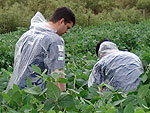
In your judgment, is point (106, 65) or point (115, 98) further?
point (106, 65)

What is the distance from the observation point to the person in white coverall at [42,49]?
305cm

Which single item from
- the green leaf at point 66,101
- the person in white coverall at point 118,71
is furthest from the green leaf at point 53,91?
the person in white coverall at point 118,71

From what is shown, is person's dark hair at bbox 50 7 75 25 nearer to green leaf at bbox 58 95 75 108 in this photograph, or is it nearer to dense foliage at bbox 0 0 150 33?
green leaf at bbox 58 95 75 108

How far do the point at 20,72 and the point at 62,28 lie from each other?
0.58 m

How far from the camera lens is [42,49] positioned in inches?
122

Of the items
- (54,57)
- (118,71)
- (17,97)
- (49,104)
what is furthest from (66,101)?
(118,71)

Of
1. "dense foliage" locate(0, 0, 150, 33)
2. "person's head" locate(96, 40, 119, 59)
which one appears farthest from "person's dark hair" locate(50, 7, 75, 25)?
"dense foliage" locate(0, 0, 150, 33)

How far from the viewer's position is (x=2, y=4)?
92.6 feet

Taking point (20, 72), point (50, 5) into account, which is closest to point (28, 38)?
point (20, 72)

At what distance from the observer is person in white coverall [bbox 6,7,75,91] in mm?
3051

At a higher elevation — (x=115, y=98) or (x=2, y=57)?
(x=115, y=98)

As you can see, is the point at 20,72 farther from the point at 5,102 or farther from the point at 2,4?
the point at 2,4

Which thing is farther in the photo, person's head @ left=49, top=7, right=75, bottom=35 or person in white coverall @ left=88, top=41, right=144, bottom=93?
person in white coverall @ left=88, top=41, right=144, bottom=93

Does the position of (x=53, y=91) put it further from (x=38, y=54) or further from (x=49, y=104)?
(x=38, y=54)
